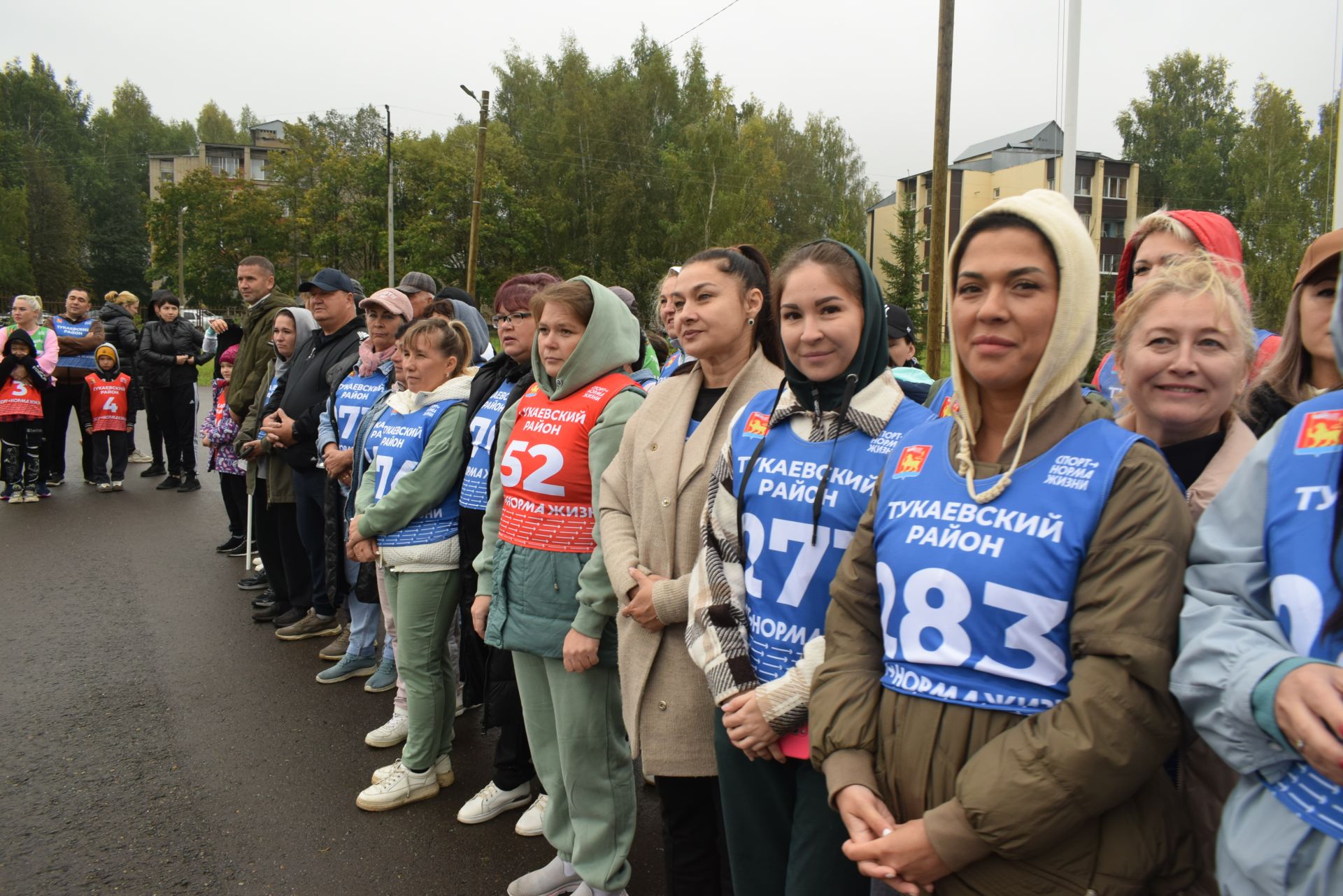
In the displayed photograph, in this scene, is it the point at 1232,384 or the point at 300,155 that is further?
the point at 300,155

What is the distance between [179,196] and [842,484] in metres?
55.2

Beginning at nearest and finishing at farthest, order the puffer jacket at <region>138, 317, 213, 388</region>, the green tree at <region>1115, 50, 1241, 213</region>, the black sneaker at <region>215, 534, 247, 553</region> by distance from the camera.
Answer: the black sneaker at <region>215, 534, 247, 553</region>, the puffer jacket at <region>138, 317, 213, 388</region>, the green tree at <region>1115, 50, 1241, 213</region>

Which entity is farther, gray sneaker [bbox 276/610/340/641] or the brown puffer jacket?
gray sneaker [bbox 276/610/340/641]

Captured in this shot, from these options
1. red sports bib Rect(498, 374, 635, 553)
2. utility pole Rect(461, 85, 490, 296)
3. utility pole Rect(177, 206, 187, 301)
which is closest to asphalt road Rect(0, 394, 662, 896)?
red sports bib Rect(498, 374, 635, 553)

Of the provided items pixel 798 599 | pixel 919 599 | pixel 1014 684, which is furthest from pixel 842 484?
pixel 1014 684

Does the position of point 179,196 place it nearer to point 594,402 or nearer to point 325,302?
point 325,302

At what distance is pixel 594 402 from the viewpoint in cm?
313

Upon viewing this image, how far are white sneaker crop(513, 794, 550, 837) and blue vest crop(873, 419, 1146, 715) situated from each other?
239 cm

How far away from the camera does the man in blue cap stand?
5.61 metres

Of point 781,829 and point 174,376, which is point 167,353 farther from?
point 781,829

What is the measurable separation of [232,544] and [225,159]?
90195 mm

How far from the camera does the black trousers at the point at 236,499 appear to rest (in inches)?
307

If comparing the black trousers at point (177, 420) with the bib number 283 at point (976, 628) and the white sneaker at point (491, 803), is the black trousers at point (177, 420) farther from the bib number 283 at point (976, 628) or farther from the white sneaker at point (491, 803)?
the bib number 283 at point (976, 628)

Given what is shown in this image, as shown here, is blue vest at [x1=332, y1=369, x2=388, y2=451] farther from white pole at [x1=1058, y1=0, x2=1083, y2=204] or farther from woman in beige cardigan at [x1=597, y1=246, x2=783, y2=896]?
white pole at [x1=1058, y1=0, x2=1083, y2=204]
